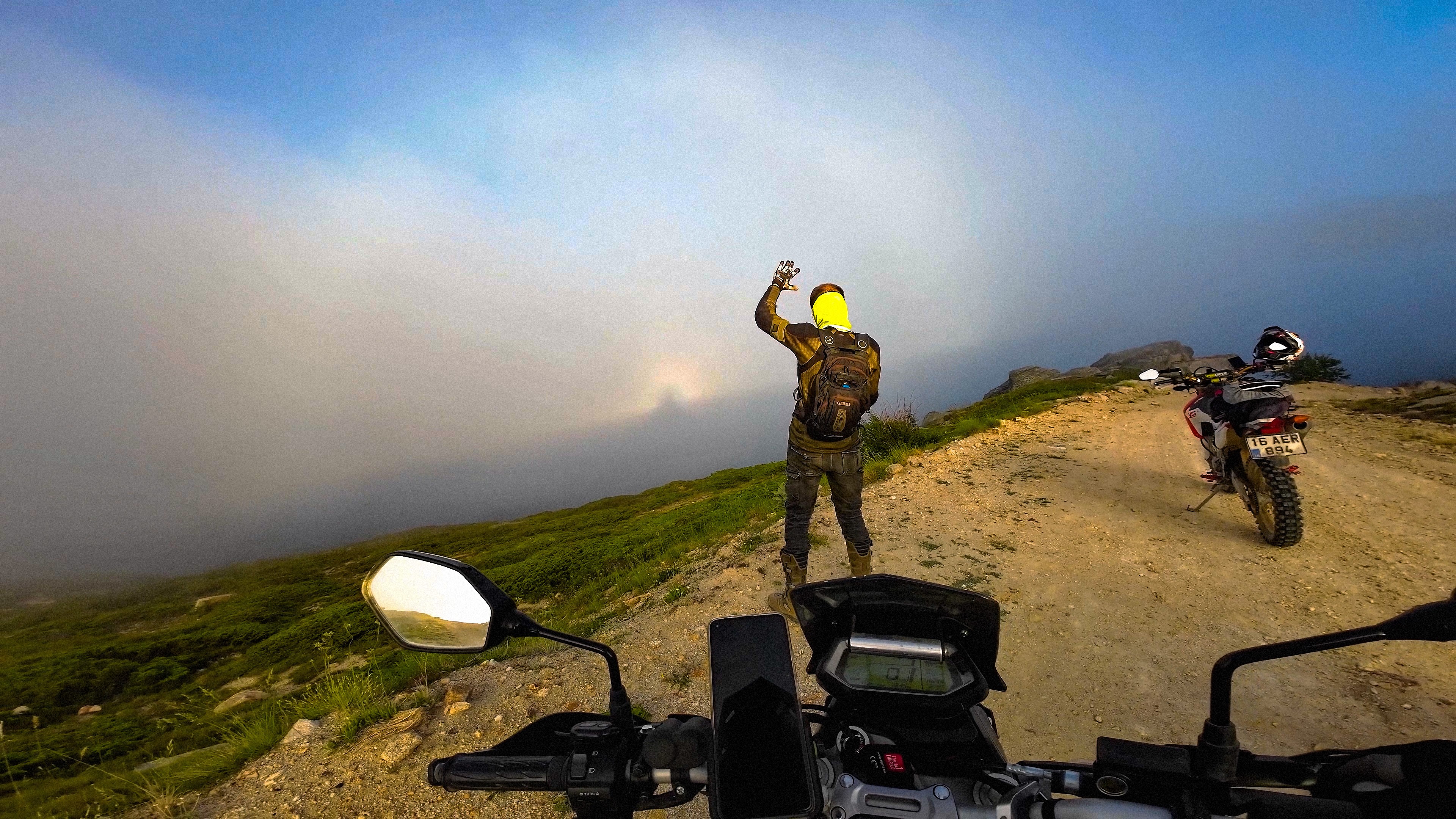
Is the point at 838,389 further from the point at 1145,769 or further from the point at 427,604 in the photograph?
the point at 427,604

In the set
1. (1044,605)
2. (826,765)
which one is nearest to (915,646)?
(826,765)

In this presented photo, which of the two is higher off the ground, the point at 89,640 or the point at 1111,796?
the point at 1111,796

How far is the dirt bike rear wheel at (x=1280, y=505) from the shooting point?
21.0 ft

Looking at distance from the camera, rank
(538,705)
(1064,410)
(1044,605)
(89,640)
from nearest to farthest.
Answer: (538,705), (1044,605), (1064,410), (89,640)

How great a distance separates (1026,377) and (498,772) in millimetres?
79394

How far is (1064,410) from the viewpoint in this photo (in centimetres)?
1641

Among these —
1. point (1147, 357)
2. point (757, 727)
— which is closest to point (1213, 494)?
point (757, 727)

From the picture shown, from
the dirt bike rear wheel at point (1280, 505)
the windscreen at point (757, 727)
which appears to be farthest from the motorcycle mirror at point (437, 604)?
the dirt bike rear wheel at point (1280, 505)

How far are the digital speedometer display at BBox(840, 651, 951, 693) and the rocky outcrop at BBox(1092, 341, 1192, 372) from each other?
81.2 metres

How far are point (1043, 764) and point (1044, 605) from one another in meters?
5.07

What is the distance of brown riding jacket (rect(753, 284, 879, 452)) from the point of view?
5.21 meters

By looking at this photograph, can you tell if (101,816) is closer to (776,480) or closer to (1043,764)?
(1043,764)

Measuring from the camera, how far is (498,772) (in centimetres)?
158

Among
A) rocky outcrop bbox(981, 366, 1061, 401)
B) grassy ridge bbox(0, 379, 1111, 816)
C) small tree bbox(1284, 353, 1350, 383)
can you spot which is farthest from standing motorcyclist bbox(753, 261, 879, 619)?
rocky outcrop bbox(981, 366, 1061, 401)
